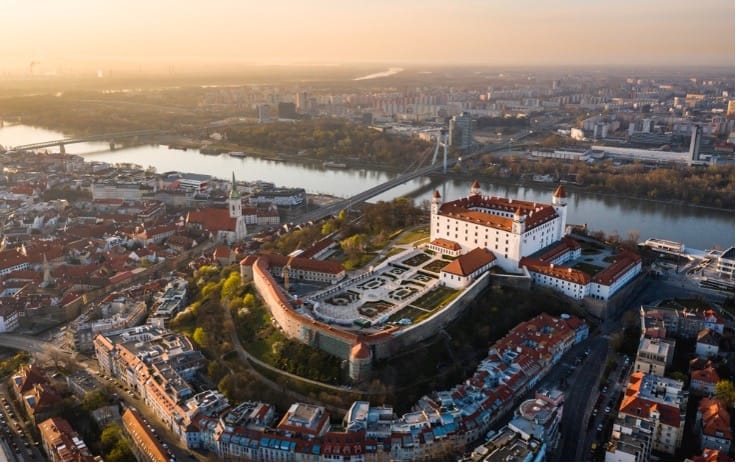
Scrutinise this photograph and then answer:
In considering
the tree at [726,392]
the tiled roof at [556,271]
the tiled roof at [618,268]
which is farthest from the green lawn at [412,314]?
the tree at [726,392]

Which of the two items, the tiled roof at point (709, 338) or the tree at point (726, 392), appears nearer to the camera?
the tree at point (726, 392)

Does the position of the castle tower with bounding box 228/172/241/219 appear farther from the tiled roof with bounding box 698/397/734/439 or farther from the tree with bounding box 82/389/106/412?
the tiled roof with bounding box 698/397/734/439

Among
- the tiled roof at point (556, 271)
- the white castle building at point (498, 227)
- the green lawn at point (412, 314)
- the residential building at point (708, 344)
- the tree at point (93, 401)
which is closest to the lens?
the tree at point (93, 401)

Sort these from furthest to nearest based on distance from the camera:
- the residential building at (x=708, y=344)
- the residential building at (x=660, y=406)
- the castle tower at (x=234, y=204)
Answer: the castle tower at (x=234, y=204) < the residential building at (x=708, y=344) < the residential building at (x=660, y=406)

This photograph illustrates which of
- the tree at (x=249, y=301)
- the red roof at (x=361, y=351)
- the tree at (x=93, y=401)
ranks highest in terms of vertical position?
the red roof at (x=361, y=351)

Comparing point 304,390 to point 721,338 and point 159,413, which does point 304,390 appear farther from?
point 721,338

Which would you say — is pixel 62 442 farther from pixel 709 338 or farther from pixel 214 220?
pixel 214 220

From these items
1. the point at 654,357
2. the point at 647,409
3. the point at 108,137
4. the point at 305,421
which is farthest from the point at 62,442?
the point at 108,137

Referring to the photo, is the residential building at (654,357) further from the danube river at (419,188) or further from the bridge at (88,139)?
the bridge at (88,139)

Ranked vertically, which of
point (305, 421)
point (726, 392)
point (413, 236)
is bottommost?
point (305, 421)
